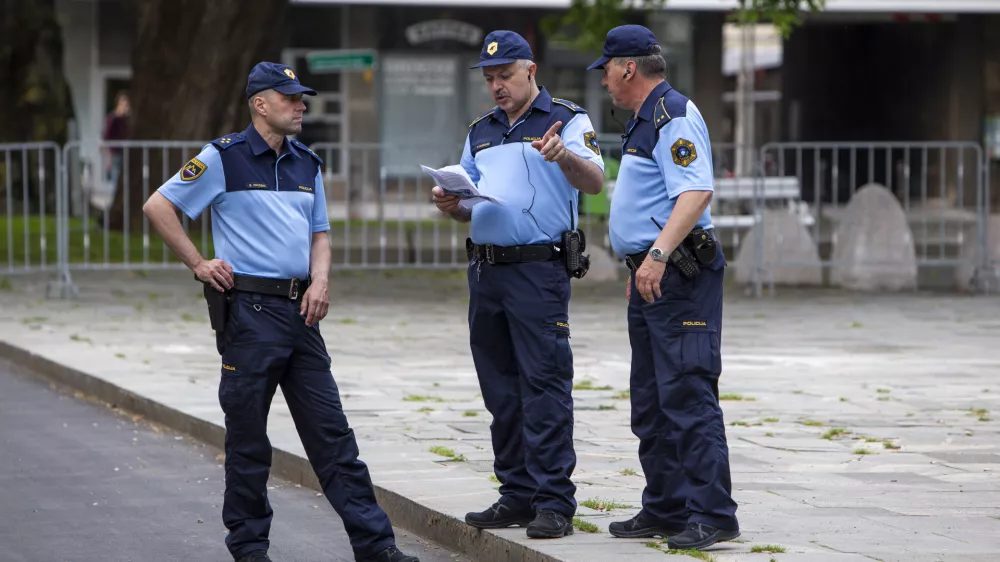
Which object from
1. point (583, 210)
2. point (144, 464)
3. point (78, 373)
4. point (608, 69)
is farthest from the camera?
point (583, 210)

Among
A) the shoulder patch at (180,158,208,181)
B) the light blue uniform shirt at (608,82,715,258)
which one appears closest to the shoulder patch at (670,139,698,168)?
the light blue uniform shirt at (608,82,715,258)

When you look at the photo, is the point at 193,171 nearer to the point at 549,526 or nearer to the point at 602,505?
the point at 549,526

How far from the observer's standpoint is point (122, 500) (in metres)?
7.36

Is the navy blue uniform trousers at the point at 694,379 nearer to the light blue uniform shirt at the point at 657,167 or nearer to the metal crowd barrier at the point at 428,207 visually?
the light blue uniform shirt at the point at 657,167

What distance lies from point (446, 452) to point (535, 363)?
1.99 meters

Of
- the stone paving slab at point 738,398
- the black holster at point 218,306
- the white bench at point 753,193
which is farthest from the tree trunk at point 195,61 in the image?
the black holster at point 218,306

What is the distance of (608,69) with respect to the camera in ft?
18.5

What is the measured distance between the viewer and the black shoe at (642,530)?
5.75 m

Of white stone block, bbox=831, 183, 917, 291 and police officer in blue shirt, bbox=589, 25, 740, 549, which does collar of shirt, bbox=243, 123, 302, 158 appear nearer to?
police officer in blue shirt, bbox=589, 25, 740, 549

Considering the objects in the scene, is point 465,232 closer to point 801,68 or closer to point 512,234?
point 512,234

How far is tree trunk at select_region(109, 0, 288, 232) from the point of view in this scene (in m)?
20.9

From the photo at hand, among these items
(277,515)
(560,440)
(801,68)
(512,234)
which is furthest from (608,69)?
(801,68)

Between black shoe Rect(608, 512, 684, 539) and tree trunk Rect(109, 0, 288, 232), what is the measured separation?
1571 cm

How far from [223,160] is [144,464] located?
2872mm
